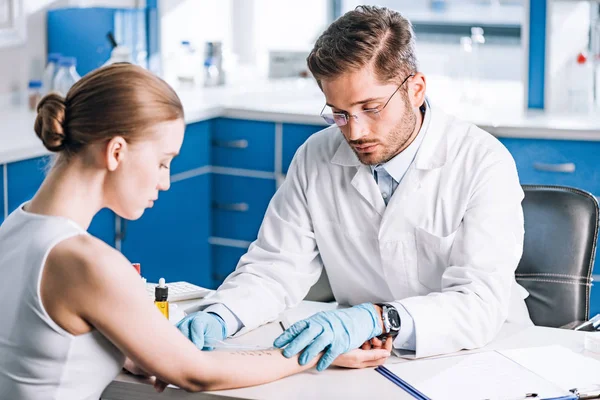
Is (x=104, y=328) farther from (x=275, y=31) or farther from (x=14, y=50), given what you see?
(x=275, y=31)

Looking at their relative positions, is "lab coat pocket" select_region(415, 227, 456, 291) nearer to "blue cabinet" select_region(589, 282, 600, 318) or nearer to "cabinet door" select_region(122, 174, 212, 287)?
"blue cabinet" select_region(589, 282, 600, 318)

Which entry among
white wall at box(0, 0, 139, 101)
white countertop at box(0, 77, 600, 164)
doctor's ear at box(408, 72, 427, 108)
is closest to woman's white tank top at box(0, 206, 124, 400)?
doctor's ear at box(408, 72, 427, 108)

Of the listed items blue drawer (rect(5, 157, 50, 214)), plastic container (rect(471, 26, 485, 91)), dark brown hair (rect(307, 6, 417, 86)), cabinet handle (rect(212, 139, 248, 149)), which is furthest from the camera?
plastic container (rect(471, 26, 485, 91))

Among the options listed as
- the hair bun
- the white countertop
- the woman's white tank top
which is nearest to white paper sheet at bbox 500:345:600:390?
the woman's white tank top

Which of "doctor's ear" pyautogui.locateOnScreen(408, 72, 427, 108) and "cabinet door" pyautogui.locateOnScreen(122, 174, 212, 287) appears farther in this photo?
"cabinet door" pyautogui.locateOnScreen(122, 174, 212, 287)

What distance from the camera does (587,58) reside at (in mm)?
3660

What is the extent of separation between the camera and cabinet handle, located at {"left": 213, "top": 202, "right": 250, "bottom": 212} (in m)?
3.84

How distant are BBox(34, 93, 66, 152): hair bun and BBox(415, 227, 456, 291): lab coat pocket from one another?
2.67 feet

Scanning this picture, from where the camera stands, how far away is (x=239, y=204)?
3.85 metres

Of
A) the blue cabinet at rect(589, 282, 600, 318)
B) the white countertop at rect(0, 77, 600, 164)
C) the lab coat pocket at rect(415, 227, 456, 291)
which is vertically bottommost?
the blue cabinet at rect(589, 282, 600, 318)

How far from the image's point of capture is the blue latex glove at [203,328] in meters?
1.75

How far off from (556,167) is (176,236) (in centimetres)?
140

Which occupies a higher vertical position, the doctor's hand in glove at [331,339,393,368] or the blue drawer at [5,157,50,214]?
the blue drawer at [5,157,50,214]

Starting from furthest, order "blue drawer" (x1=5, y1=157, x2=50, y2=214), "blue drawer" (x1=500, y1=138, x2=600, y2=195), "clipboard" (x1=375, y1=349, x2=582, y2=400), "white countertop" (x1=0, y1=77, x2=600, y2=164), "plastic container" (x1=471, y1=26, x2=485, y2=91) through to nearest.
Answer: "plastic container" (x1=471, y1=26, x2=485, y2=91) < "blue drawer" (x1=500, y1=138, x2=600, y2=195) < "white countertop" (x1=0, y1=77, x2=600, y2=164) < "blue drawer" (x1=5, y1=157, x2=50, y2=214) < "clipboard" (x1=375, y1=349, x2=582, y2=400)
